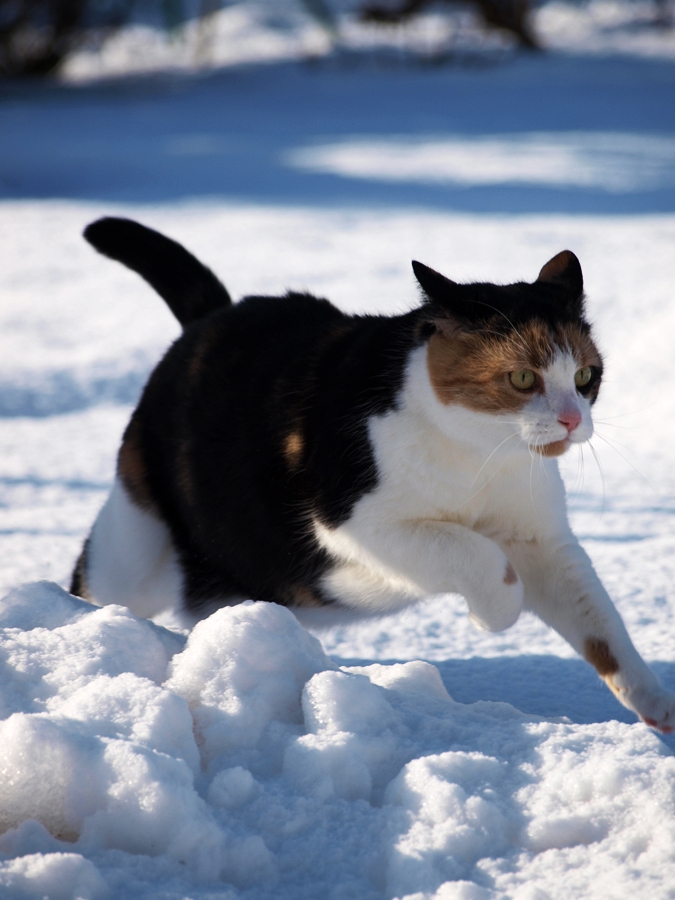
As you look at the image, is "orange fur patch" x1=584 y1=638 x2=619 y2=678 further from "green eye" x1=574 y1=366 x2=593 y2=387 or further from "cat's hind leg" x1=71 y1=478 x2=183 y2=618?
"cat's hind leg" x1=71 y1=478 x2=183 y2=618

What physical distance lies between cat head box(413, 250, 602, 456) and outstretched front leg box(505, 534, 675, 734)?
0.26m

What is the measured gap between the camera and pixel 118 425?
3195 mm

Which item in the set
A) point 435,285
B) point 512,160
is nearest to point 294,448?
point 435,285

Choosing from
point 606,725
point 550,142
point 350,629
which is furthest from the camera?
point 550,142

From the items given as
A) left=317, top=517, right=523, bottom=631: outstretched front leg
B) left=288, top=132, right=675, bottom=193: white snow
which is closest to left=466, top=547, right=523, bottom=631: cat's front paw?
→ left=317, top=517, right=523, bottom=631: outstretched front leg

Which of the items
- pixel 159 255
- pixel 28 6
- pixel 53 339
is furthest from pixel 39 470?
pixel 28 6

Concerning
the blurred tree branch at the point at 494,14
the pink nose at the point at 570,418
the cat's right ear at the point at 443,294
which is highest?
the blurred tree branch at the point at 494,14

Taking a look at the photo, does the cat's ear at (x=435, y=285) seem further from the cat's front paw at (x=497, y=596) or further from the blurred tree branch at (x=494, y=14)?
the blurred tree branch at (x=494, y=14)

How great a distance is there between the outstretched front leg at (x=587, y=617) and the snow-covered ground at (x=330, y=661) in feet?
0.31

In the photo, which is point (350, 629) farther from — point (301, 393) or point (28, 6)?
point (28, 6)

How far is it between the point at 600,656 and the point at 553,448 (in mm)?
363

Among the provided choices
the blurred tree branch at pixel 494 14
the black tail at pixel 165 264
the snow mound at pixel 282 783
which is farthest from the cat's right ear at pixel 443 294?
the blurred tree branch at pixel 494 14

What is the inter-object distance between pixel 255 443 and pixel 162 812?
2.64 ft

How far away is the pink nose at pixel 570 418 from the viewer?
4.70 ft
